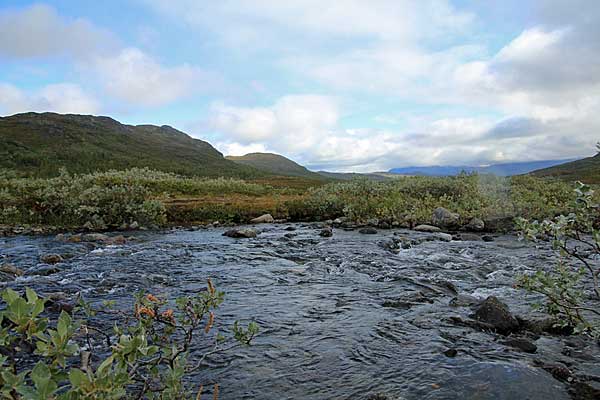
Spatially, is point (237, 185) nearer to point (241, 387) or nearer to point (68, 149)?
point (241, 387)

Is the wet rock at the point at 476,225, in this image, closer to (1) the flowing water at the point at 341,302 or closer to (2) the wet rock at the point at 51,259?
(1) the flowing water at the point at 341,302

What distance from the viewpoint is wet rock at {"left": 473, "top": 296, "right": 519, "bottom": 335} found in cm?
909

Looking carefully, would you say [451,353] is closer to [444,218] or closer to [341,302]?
[341,302]

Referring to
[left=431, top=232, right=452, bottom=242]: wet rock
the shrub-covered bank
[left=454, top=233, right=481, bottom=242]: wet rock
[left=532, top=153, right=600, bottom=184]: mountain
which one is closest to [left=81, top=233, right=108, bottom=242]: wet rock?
the shrub-covered bank

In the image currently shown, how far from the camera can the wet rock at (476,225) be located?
2403 cm

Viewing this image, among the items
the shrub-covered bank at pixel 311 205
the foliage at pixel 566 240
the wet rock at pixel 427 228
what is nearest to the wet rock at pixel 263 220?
the shrub-covered bank at pixel 311 205

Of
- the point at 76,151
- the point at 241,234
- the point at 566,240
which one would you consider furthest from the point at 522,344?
the point at 76,151

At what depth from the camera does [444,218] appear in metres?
25.5

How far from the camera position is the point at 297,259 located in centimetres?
1734

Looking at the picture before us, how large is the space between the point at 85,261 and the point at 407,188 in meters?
25.9

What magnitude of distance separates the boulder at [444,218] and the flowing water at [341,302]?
3.97 meters

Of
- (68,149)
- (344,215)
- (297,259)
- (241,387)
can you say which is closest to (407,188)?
(344,215)

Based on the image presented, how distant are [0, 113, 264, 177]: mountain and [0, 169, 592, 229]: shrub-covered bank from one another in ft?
146

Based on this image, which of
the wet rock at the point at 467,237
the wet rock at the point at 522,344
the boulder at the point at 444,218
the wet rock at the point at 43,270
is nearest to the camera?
the wet rock at the point at 522,344
